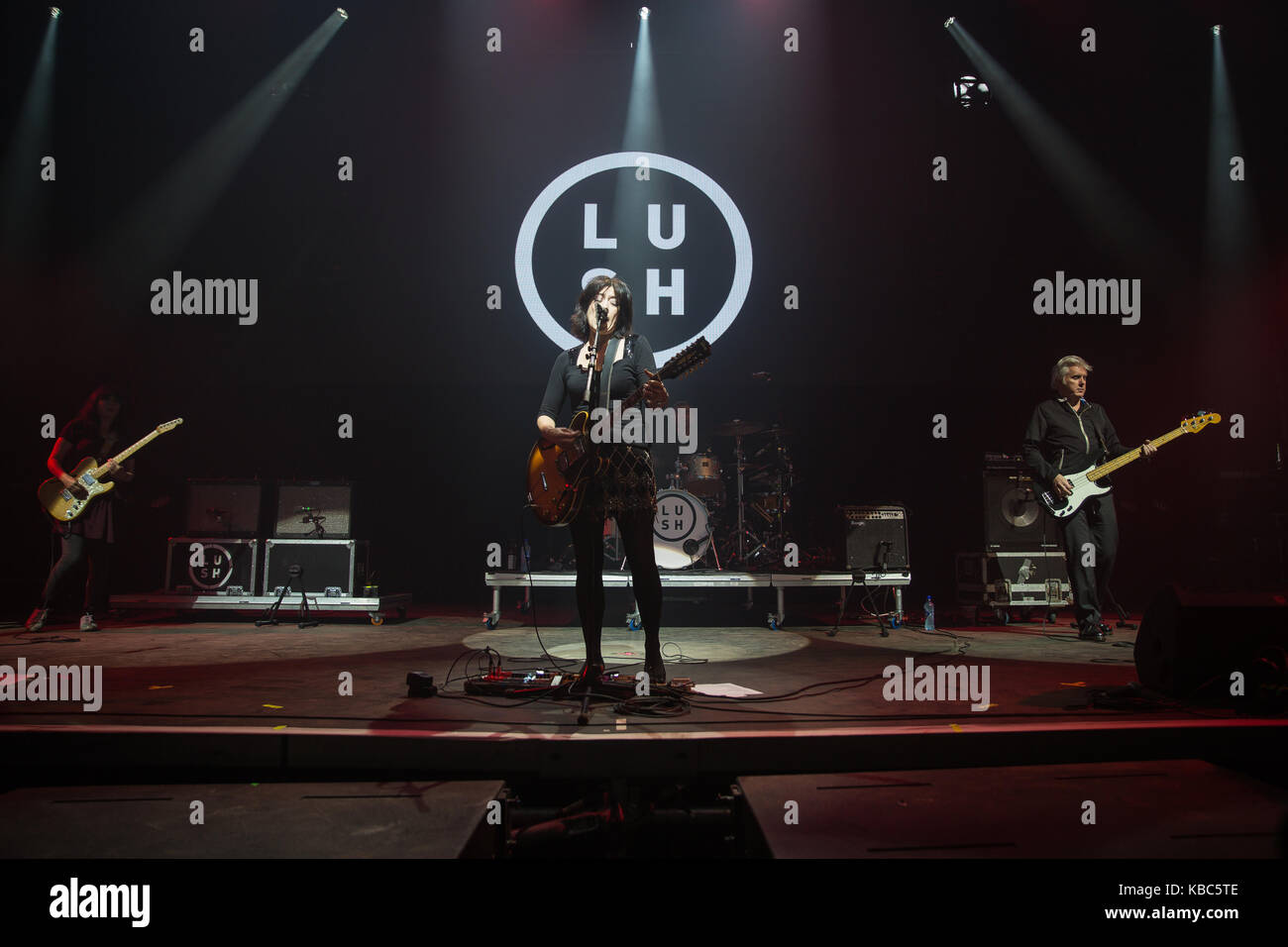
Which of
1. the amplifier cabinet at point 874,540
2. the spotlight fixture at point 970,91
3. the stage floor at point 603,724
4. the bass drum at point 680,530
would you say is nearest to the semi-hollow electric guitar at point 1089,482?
the amplifier cabinet at point 874,540

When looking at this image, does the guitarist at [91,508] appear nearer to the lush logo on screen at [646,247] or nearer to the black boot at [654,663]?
the lush logo on screen at [646,247]

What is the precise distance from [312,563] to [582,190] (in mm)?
4186

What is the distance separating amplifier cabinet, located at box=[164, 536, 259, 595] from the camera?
6.70 m

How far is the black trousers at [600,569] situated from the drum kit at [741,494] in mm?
3164

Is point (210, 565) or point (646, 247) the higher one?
point (646, 247)

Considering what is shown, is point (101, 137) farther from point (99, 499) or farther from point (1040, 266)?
point (1040, 266)

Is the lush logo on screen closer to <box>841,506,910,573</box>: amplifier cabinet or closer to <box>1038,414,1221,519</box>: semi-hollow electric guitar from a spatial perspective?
<box>841,506,910,573</box>: amplifier cabinet

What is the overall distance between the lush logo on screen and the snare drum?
1030mm

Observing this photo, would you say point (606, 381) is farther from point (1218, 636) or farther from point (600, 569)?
point (1218, 636)

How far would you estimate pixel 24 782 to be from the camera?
2658 mm

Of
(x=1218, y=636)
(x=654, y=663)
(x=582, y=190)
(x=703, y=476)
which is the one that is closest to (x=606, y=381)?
(x=654, y=663)

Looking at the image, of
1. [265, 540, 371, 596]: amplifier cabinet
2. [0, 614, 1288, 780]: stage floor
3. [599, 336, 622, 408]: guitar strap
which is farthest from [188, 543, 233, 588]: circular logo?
[599, 336, 622, 408]: guitar strap

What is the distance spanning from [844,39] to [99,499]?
7525 mm

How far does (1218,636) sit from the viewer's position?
3.01 meters
